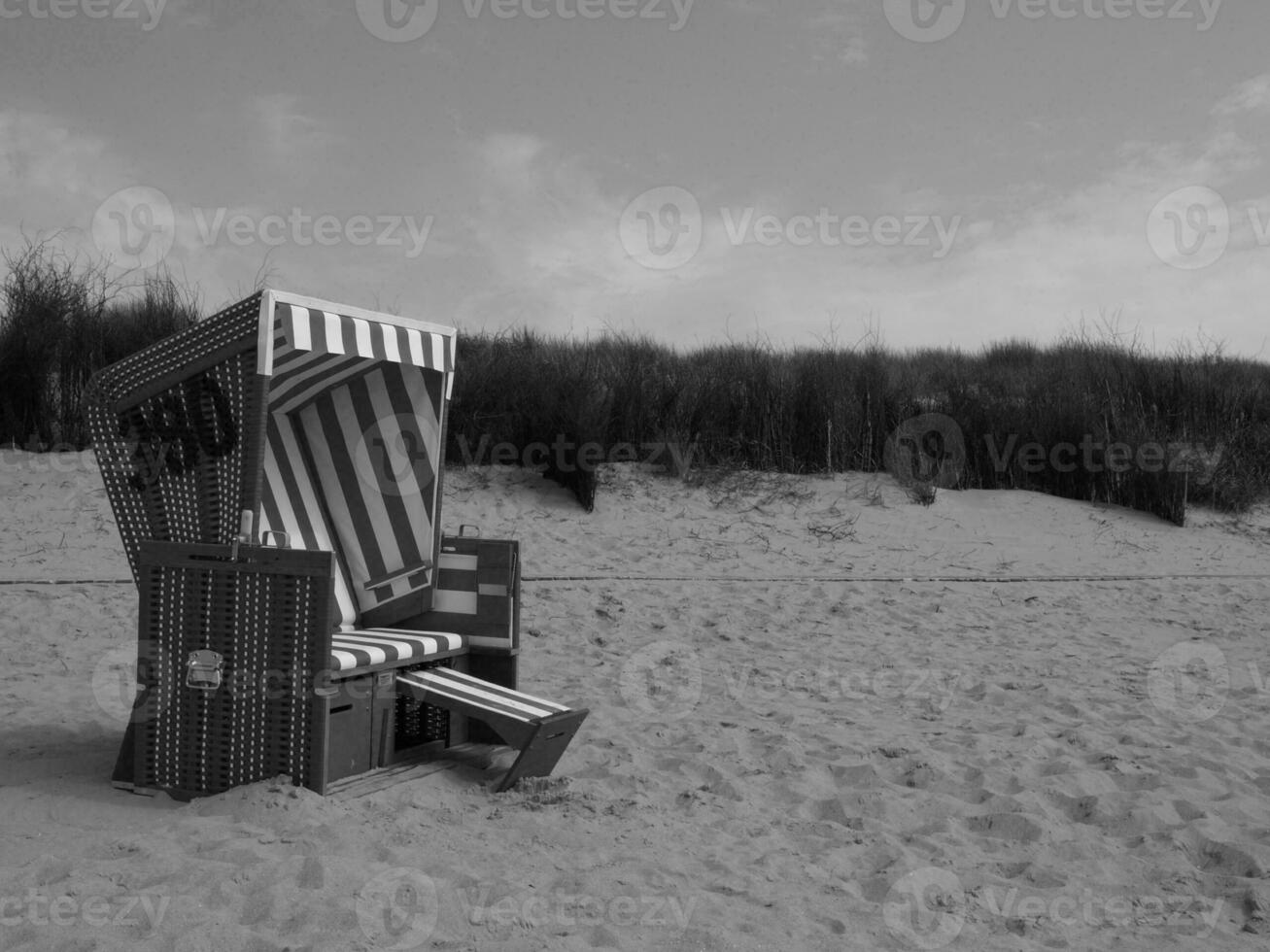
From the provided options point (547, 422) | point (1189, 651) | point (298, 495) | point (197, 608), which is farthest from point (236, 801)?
point (547, 422)

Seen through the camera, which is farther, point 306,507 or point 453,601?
point 306,507

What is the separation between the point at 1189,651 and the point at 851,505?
4334 mm

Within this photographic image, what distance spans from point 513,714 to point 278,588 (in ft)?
3.31

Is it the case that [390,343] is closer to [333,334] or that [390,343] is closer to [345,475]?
[333,334]

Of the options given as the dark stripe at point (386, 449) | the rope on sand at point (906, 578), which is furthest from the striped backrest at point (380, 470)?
the rope on sand at point (906, 578)

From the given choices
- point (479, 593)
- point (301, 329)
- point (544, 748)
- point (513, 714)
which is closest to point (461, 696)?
point (513, 714)

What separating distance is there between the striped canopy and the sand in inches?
41.5

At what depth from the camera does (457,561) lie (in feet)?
16.5

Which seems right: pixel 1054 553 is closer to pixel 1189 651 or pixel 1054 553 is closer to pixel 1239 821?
pixel 1189 651

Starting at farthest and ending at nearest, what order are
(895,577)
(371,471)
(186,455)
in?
(895,577), (371,471), (186,455)

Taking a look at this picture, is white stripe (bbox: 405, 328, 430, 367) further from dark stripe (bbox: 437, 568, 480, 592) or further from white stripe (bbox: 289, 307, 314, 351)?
dark stripe (bbox: 437, 568, 480, 592)

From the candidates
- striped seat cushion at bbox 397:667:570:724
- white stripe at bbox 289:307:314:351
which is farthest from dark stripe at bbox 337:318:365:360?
striped seat cushion at bbox 397:667:570:724

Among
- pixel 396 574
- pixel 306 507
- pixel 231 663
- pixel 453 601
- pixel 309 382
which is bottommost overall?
pixel 231 663

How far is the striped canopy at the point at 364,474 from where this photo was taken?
198 inches
